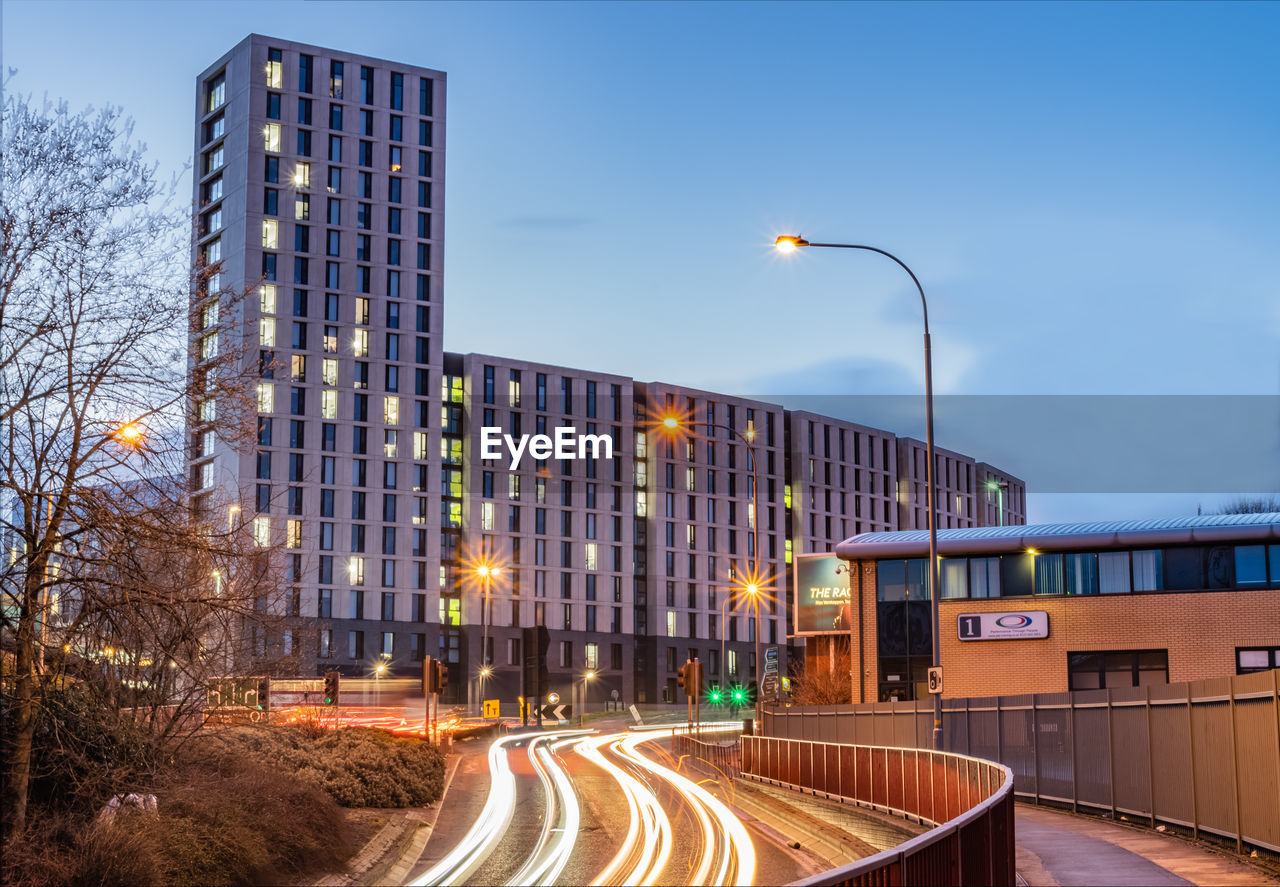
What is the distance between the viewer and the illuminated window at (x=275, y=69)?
415ft

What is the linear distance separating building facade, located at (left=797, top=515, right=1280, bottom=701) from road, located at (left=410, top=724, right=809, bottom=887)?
12512 mm

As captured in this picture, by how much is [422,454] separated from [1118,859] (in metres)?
115

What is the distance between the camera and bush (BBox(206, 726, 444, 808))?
3034 cm

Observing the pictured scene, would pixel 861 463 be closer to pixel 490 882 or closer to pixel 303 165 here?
pixel 303 165

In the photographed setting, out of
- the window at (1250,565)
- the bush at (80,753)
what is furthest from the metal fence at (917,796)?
the window at (1250,565)

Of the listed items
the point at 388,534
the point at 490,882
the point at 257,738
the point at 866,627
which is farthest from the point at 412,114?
the point at 490,882

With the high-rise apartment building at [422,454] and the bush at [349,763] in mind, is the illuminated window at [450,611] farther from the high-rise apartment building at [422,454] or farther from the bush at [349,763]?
the bush at [349,763]

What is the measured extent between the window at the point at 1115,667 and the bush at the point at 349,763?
24057mm

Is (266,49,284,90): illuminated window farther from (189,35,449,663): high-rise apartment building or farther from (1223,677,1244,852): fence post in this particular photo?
(1223,677,1244,852): fence post

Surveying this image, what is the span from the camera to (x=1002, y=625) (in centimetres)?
5225

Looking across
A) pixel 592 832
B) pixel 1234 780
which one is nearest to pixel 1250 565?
pixel 592 832

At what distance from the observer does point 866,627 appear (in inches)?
2292

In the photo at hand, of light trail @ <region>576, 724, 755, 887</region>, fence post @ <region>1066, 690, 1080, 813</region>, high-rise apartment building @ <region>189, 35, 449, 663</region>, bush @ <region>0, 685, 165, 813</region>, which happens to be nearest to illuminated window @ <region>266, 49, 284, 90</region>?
high-rise apartment building @ <region>189, 35, 449, 663</region>

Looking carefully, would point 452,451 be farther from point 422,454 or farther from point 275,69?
point 275,69
